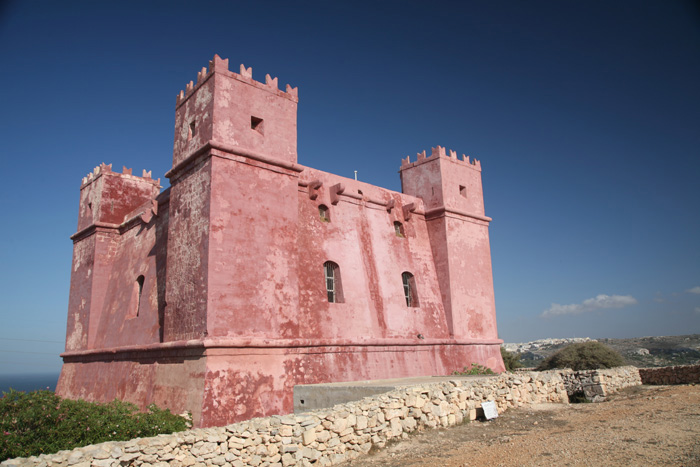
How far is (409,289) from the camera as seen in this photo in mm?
17766

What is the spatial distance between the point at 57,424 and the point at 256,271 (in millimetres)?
5210

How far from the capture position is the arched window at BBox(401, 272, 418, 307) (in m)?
17.5

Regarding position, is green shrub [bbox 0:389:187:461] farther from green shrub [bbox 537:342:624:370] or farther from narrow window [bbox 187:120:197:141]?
green shrub [bbox 537:342:624:370]

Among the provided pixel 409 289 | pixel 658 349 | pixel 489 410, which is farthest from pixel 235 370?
pixel 658 349

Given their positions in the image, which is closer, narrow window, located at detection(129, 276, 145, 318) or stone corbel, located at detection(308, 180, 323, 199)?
stone corbel, located at detection(308, 180, 323, 199)

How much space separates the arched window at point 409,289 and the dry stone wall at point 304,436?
251 inches

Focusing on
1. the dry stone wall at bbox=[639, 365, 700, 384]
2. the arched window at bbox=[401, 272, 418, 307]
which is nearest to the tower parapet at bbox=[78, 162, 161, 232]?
the arched window at bbox=[401, 272, 418, 307]

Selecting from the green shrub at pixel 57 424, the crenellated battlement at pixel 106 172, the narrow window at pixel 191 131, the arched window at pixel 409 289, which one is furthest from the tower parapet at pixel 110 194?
the green shrub at pixel 57 424

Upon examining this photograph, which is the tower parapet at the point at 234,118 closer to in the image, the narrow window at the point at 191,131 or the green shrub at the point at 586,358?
the narrow window at the point at 191,131

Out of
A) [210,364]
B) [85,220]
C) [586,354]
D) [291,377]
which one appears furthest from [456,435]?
[85,220]

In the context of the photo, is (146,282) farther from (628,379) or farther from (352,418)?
(628,379)

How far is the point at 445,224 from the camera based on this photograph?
Answer: 18.6 metres

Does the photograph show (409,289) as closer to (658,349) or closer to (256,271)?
(256,271)

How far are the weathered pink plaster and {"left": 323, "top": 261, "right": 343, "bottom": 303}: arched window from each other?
170 mm
